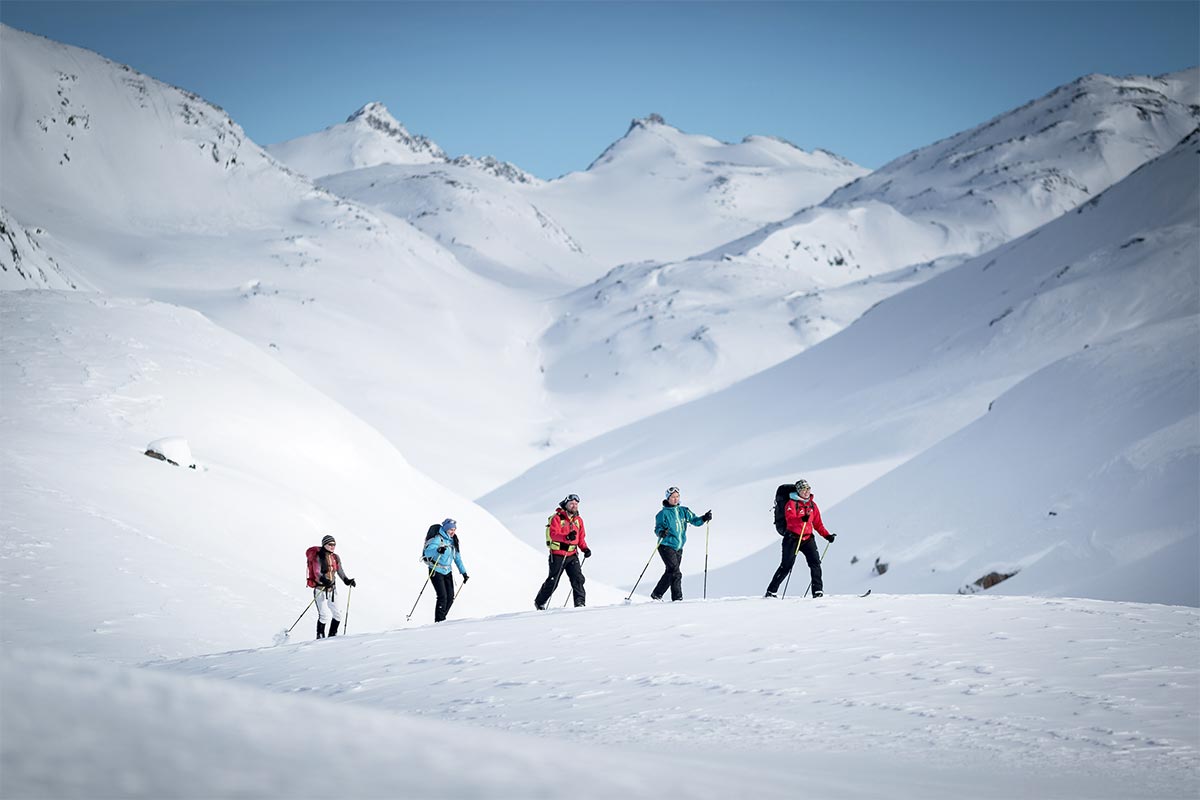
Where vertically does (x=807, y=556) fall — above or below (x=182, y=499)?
below

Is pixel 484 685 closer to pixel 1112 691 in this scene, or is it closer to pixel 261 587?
pixel 1112 691

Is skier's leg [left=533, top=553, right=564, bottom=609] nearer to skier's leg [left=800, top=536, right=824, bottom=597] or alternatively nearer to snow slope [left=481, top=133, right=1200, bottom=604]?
skier's leg [left=800, top=536, right=824, bottom=597]

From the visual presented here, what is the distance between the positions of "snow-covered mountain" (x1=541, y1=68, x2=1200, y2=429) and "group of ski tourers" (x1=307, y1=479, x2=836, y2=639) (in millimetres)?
61794

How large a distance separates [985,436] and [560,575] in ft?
76.6

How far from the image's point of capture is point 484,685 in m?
8.85

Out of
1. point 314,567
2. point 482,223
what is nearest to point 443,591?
point 314,567

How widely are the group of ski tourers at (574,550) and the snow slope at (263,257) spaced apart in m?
44.4

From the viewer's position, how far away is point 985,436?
33.2 metres

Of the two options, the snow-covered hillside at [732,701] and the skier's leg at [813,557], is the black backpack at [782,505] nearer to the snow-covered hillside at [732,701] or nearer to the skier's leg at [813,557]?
the skier's leg at [813,557]

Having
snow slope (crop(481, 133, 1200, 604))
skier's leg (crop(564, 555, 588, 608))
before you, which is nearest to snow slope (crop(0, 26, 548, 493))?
snow slope (crop(481, 133, 1200, 604))

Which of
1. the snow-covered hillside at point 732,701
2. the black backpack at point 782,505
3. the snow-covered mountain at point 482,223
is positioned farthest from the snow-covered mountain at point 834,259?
the snow-covered hillside at point 732,701

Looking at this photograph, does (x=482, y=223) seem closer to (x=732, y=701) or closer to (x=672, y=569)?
(x=672, y=569)

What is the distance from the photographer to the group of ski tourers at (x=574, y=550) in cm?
1430

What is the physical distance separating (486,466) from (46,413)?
4115 centimetres
